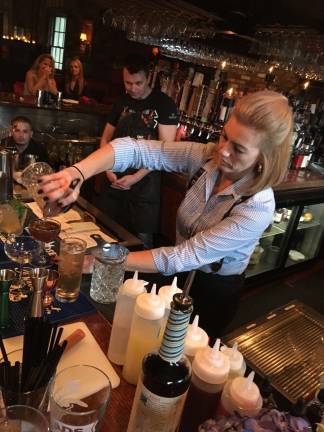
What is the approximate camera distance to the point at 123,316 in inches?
38.3

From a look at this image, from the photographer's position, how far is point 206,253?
141 cm

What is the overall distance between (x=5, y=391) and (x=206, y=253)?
0.87 meters

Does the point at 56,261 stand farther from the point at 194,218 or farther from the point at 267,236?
the point at 267,236

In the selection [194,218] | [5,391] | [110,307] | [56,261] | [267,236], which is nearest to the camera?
[5,391]

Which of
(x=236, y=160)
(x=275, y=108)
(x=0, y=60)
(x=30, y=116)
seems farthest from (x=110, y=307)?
(x=0, y=60)

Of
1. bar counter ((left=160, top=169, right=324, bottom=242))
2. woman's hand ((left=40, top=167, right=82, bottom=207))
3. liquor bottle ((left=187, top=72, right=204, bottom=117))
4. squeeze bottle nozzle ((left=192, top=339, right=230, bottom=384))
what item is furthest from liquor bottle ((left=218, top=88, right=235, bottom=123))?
squeeze bottle nozzle ((left=192, top=339, right=230, bottom=384))

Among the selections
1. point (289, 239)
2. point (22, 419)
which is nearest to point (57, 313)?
point (22, 419)

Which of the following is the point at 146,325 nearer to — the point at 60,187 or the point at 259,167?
the point at 60,187

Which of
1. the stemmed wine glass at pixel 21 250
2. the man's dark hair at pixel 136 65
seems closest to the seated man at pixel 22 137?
the man's dark hair at pixel 136 65

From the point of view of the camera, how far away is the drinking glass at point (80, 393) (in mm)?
689

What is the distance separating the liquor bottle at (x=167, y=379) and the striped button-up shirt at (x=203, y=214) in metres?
0.67

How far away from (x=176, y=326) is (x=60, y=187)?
Answer: 2.59 ft

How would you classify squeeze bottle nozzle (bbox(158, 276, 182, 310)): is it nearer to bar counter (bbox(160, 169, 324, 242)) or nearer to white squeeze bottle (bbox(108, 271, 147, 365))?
white squeeze bottle (bbox(108, 271, 147, 365))

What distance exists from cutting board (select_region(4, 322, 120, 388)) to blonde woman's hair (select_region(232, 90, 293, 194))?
0.78m
